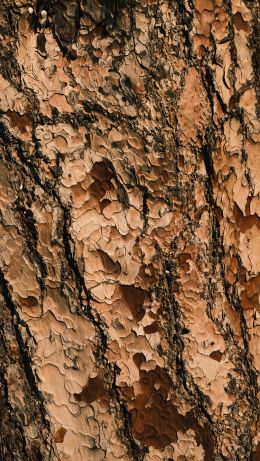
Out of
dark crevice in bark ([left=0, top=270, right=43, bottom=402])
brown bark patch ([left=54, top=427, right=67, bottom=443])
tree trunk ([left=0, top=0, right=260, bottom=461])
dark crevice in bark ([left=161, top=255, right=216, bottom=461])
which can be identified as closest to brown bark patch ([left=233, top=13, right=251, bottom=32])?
tree trunk ([left=0, top=0, right=260, bottom=461])

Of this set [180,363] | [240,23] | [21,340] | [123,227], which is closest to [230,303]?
[180,363]

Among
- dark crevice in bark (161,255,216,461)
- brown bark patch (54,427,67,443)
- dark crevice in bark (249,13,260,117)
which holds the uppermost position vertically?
dark crevice in bark (249,13,260,117)

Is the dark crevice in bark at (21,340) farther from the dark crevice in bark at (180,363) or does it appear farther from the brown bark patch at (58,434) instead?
the dark crevice in bark at (180,363)

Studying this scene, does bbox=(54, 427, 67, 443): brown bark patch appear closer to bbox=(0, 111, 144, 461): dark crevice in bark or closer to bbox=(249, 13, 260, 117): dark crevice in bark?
bbox=(0, 111, 144, 461): dark crevice in bark

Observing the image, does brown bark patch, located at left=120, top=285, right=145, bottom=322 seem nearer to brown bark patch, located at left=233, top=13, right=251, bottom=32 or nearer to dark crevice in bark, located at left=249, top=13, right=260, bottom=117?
dark crevice in bark, located at left=249, top=13, right=260, bottom=117

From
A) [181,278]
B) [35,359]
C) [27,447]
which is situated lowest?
[27,447]

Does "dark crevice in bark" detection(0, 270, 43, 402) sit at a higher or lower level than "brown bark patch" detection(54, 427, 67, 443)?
higher

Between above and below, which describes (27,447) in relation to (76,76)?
below

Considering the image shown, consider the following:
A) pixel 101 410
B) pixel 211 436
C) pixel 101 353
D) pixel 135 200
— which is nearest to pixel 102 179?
pixel 135 200

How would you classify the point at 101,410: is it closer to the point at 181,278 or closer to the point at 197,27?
the point at 181,278

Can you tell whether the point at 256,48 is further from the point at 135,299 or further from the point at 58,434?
the point at 58,434
